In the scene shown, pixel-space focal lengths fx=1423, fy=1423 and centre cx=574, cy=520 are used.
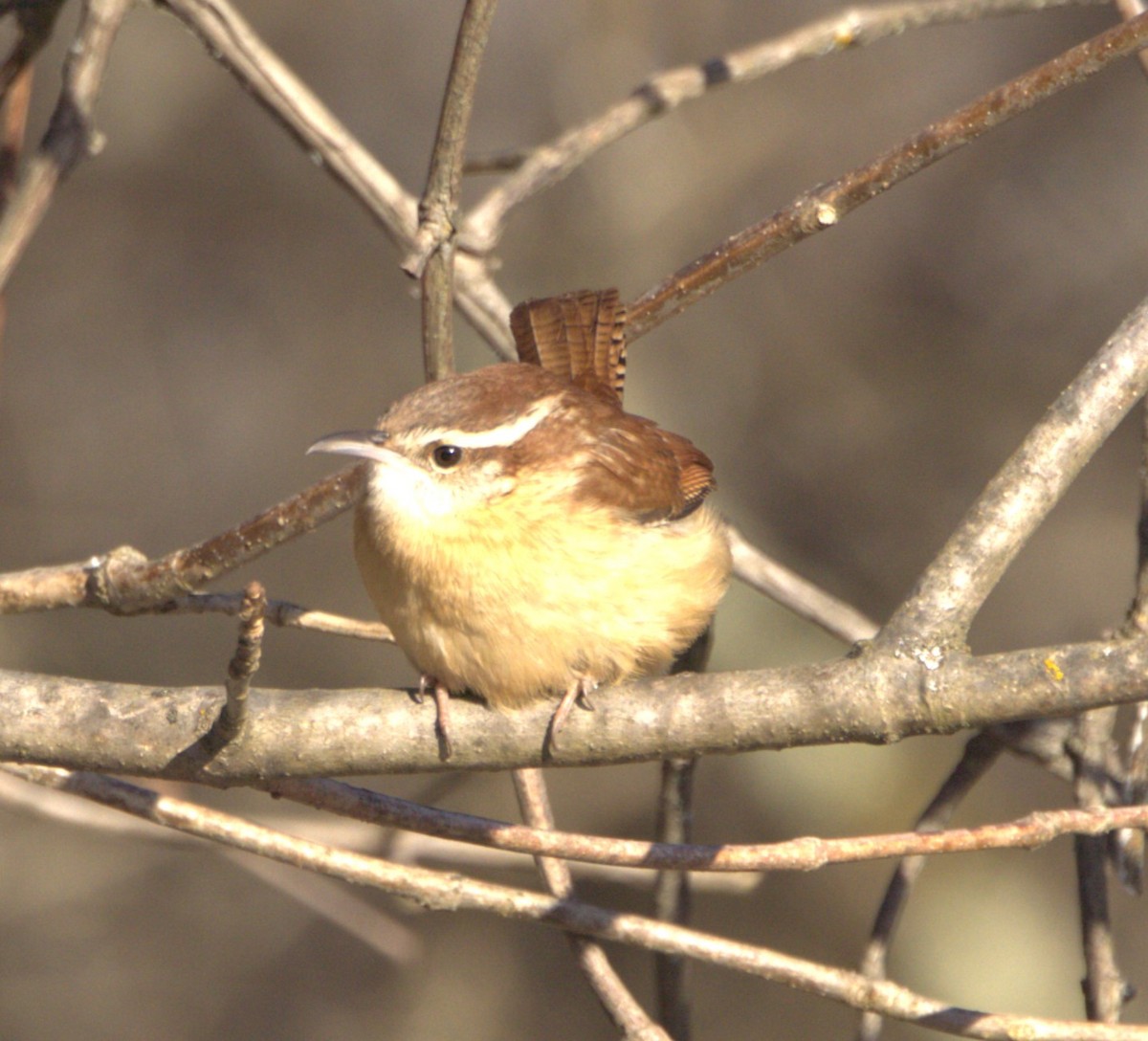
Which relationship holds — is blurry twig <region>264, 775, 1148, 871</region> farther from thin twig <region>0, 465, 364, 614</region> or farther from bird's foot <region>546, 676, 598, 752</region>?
thin twig <region>0, 465, 364, 614</region>

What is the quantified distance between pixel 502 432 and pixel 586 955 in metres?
1.01

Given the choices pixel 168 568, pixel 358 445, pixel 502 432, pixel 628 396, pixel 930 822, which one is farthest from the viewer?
pixel 628 396

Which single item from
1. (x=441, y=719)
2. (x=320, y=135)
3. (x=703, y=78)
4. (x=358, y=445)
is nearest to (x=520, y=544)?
(x=358, y=445)

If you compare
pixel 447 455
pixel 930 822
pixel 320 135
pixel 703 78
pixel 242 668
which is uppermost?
pixel 703 78

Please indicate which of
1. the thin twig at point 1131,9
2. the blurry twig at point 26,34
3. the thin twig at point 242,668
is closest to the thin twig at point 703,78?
the thin twig at point 1131,9

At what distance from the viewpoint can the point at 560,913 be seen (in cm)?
244

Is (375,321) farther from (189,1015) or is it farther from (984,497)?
(984,497)

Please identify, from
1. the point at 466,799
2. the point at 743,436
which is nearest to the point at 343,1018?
the point at 466,799

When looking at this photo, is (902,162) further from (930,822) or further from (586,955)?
(586,955)

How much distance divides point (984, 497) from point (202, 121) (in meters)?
5.99

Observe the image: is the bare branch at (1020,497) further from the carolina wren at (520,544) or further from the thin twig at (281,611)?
the thin twig at (281,611)

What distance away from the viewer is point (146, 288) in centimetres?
711

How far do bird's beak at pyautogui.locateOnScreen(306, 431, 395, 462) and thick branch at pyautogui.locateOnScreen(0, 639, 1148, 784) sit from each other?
1.88ft

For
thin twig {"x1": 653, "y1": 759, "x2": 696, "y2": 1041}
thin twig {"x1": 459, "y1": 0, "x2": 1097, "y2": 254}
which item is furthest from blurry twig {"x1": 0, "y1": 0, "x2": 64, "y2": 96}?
thin twig {"x1": 653, "y1": 759, "x2": 696, "y2": 1041}
